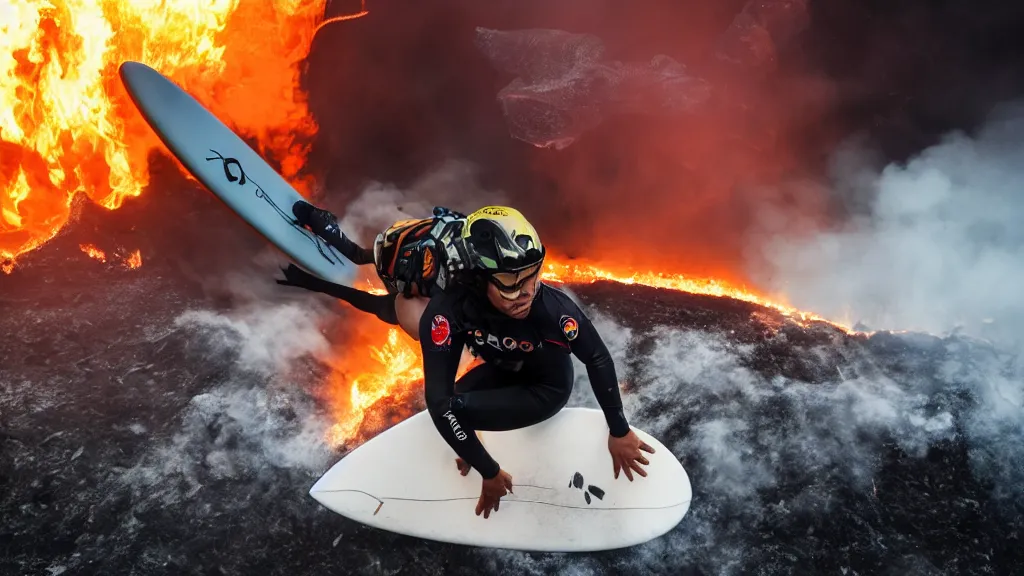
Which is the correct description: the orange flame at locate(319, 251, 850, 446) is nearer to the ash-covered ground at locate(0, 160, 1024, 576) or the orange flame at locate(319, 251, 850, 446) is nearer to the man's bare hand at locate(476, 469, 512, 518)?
the ash-covered ground at locate(0, 160, 1024, 576)

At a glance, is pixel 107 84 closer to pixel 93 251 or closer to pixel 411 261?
pixel 93 251

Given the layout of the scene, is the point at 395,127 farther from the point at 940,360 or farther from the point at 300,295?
the point at 940,360

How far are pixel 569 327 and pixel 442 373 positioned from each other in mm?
709

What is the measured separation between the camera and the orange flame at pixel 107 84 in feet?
22.7

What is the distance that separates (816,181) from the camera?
7.82 metres

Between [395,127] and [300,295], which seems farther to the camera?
[395,127]

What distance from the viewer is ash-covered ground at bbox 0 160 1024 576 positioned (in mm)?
4203

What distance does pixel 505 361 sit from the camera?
397cm

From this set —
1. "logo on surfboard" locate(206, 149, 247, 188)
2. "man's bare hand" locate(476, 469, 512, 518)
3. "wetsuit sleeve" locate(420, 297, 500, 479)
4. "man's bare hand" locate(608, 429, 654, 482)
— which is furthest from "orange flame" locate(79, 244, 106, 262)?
"man's bare hand" locate(608, 429, 654, 482)

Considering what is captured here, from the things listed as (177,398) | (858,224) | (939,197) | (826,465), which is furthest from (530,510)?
(939,197)

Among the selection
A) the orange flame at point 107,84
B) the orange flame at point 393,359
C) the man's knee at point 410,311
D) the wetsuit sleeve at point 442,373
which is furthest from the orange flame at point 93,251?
the wetsuit sleeve at point 442,373

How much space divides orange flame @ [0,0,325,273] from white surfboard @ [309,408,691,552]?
4.69 m

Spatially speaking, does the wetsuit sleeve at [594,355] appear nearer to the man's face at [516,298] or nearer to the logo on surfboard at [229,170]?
the man's face at [516,298]

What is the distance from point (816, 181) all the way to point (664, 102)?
6.37ft
